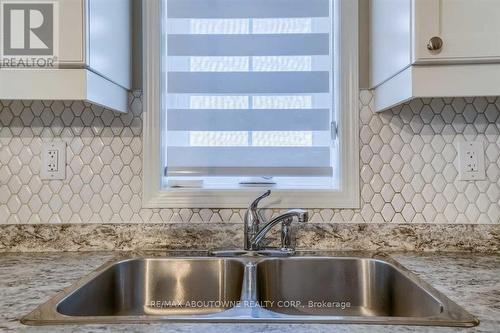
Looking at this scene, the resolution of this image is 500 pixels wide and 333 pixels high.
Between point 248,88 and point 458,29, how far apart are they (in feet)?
2.40

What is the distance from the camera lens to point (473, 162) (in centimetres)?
137

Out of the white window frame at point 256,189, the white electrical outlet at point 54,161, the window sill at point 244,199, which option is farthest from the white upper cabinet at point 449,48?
the white electrical outlet at point 54,161

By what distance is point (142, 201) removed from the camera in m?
1.40

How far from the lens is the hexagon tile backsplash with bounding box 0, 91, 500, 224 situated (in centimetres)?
138

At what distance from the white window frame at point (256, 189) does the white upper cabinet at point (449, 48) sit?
31cm

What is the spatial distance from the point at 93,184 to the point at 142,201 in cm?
18

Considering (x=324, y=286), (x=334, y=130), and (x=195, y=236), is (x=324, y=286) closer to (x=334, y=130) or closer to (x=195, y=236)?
(x=195, y=236)

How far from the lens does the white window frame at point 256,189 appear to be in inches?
54.9

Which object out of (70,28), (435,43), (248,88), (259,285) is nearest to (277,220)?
(259,285)

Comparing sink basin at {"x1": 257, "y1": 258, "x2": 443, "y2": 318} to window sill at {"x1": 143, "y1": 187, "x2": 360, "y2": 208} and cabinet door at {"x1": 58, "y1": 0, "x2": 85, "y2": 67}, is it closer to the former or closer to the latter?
window sill at {"x1": 143, "y1": 187, "x2": 360, "y2": 208}

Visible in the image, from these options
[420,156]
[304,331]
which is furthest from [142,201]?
[420,156]

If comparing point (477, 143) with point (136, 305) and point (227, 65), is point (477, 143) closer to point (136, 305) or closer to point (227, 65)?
point (227, 65)

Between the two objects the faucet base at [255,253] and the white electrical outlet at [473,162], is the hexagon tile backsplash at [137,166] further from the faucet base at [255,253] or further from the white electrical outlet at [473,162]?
the faucet base at [255,253]

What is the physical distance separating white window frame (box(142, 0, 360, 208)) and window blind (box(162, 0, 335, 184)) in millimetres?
100
